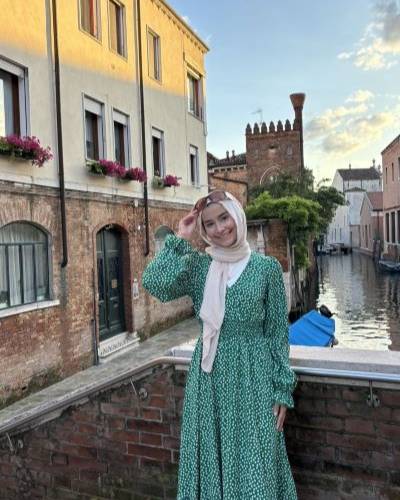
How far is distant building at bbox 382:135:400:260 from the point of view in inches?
1254

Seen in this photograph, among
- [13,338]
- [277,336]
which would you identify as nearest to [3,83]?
[13,338]

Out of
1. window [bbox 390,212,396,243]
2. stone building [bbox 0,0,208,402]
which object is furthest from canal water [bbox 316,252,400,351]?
stone building [bbox 0,0,208,402]

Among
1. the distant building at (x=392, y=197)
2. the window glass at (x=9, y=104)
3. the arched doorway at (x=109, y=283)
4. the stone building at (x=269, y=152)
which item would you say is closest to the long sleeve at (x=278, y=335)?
the window glass at (x=9, y=104)

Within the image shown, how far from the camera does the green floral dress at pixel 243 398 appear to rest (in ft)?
6.85

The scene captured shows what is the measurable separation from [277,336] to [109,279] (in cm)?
875

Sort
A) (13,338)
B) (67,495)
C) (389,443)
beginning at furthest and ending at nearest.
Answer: (13,338) < (67,495) < (389,443)

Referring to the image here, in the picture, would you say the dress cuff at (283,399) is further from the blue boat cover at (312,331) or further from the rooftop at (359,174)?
the rooftop at (359,174)

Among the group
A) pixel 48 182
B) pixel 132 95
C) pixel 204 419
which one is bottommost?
pixel 204 419

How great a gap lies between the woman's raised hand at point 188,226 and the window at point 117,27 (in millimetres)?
9654

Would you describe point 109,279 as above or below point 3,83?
below

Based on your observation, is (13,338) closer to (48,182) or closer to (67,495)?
(48,182)

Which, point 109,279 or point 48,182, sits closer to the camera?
point 48,182

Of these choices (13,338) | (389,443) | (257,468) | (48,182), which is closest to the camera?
(257,468)

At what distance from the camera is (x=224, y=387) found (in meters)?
2.12
